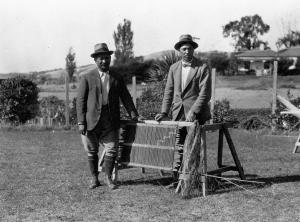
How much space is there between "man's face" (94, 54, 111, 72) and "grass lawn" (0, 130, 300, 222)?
1757mm

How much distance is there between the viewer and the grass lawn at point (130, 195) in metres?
5.94

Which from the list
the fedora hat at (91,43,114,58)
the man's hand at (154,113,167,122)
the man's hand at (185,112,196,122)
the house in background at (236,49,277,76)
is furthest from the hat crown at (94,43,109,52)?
the house in background at (236,49,277,76)

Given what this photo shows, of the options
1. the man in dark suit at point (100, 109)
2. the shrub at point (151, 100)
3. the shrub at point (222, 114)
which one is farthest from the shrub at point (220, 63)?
the man in dark suit at point (100, 109)

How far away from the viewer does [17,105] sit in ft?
54.6

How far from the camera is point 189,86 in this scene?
739 centimetres

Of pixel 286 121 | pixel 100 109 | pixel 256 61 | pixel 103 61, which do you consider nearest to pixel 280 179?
pixel 100 109

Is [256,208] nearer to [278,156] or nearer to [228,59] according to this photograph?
[278,156]

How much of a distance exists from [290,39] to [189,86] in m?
75.8

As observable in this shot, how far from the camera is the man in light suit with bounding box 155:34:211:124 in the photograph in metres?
7.22

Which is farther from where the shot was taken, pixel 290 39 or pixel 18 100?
pixel 290 39

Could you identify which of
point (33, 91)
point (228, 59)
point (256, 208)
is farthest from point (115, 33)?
point (256, 208)

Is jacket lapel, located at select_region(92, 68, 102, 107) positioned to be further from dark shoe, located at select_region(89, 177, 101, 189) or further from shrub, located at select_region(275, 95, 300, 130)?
shrub, located at select_region(275, 95, 300, 130)

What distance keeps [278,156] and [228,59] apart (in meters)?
49.5

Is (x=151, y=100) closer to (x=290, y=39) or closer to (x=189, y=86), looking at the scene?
(x=189, y=86)
